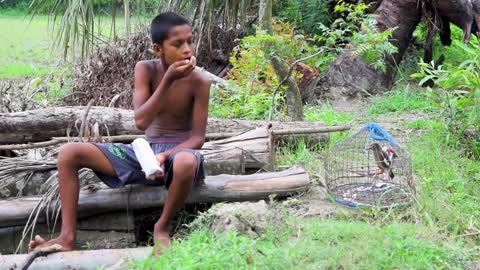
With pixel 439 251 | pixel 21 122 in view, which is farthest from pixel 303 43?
pixel 439 251

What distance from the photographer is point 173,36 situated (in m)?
3.86

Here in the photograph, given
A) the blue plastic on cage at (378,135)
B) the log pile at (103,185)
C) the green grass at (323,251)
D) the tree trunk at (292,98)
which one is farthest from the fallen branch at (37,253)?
the tree trunk at (292,98)

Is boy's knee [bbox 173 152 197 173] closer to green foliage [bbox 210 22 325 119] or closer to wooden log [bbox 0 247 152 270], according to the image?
wooden log [bbox 0 247 152 270]

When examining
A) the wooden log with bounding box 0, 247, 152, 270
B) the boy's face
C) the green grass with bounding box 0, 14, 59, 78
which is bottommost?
the green grass with bounding box 0, 14, 59, 78

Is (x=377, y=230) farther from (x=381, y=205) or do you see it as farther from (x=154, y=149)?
(x=154, y=149)

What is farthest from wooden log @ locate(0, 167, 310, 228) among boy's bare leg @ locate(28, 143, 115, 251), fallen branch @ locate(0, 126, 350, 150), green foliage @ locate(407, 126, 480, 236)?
green foliage @ locate(407, 126, 480, 236)

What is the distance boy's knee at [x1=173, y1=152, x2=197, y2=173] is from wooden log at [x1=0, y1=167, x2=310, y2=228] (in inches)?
16.2

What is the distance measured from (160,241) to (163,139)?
77 cm

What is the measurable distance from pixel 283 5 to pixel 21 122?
520 centimetres

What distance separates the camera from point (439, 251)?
318 centimetres

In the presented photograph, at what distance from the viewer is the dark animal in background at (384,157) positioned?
Result: 4238mm

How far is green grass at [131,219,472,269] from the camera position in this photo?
10.0ft

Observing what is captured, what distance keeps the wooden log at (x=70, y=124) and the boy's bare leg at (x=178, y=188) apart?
1404mm

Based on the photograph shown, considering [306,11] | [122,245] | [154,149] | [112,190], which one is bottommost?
[122,245]
